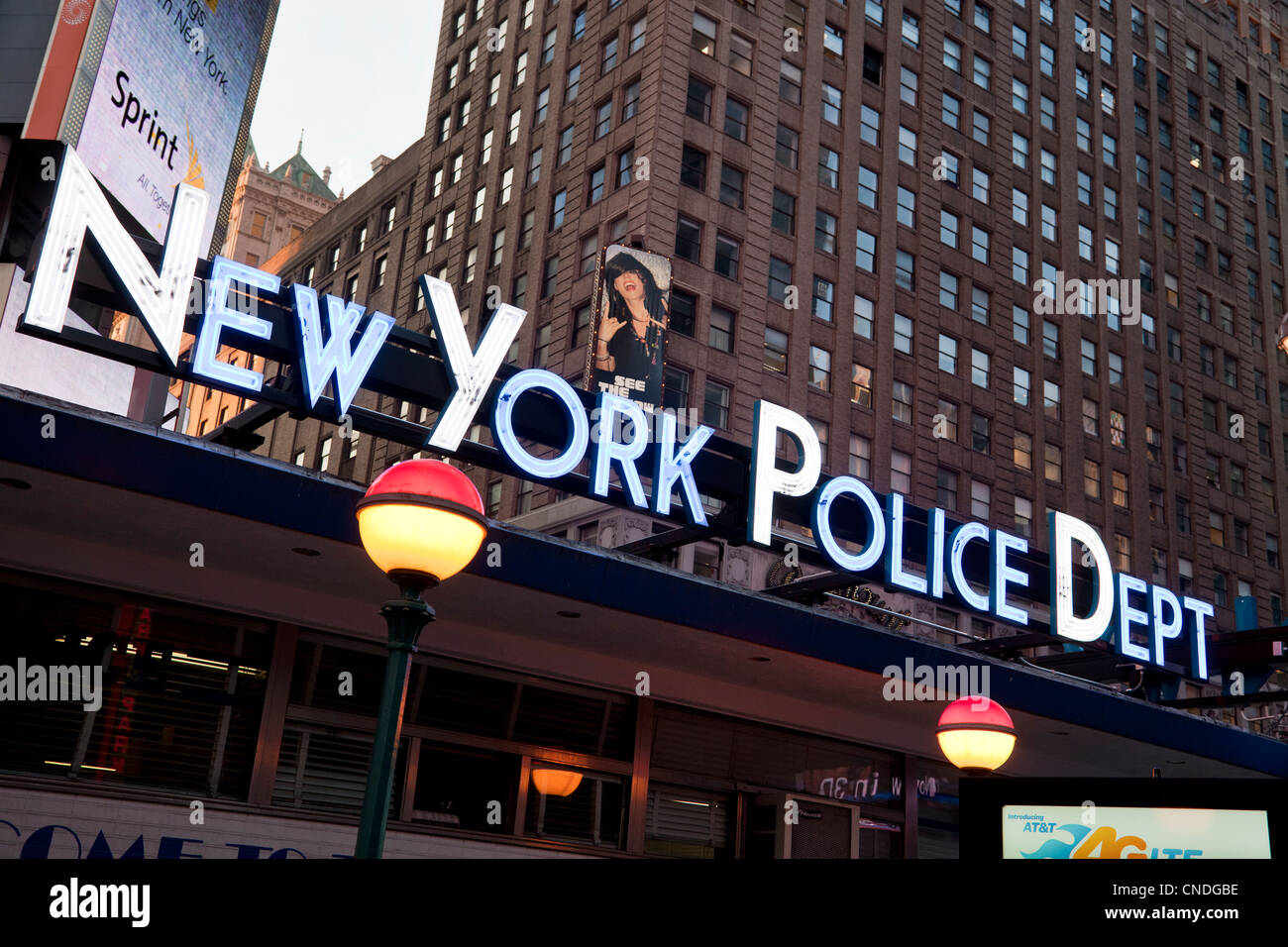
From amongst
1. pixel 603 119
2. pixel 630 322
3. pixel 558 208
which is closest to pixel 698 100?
pixel 603 119

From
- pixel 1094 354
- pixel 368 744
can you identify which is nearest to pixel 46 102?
pixel 368 744

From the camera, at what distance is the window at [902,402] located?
58000 mm

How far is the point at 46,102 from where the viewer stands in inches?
902

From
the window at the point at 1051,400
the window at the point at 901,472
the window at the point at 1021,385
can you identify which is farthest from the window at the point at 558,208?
the window at the point at 1051,400

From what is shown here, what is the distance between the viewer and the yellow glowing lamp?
18.2m

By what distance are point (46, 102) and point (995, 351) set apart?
4897 centimetres

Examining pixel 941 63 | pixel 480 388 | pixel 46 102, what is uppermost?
pixel 941 63

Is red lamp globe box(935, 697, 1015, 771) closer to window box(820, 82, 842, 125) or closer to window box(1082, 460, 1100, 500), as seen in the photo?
window box(820, 82, 842, 125)

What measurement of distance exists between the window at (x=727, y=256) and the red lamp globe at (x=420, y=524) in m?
45.9

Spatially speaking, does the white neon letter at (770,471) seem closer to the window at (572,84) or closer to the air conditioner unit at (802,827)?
the air conditioner unit at (802,827)

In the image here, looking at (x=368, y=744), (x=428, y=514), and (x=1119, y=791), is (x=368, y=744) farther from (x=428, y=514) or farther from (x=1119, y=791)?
(x=1119, y=791)

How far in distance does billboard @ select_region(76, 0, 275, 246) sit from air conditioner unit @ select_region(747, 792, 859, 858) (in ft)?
45.5

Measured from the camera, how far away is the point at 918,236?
201ft

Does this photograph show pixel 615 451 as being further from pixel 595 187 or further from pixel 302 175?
pixel 302 175
